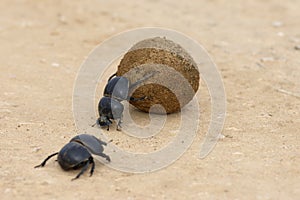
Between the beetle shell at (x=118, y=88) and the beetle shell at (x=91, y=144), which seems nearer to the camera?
the beetle shell at (x=91, y=144)

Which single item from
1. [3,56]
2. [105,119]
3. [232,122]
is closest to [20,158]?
[105,119]

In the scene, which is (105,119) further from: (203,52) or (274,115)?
(203,52)

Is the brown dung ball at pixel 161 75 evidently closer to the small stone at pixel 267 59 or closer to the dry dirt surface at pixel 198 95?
the dry dirt surface at pixel 198 95

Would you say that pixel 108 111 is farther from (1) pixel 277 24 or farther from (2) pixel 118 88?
(1) pixel 277 24

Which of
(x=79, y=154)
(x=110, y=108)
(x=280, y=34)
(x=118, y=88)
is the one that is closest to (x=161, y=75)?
(x=118, y=88)

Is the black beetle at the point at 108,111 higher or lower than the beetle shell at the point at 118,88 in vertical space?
lower

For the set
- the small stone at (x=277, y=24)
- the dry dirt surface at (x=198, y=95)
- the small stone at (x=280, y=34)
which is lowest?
the dry dirt surface at (x=198, y=95)

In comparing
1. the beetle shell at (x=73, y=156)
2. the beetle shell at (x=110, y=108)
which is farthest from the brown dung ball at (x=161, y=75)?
the beetle shell at (x=73, y=156)

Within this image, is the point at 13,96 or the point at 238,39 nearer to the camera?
the point at 13,96
